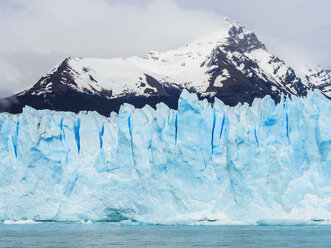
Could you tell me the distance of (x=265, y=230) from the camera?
77.4ft

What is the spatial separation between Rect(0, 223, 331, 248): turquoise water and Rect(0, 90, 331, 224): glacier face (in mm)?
767

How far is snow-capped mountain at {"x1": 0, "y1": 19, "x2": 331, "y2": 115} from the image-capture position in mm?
55688

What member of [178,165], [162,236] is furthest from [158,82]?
[162,236]

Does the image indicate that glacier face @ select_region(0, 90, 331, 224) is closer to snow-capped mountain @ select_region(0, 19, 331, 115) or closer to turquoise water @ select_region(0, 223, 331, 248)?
turquoise water @ select_region(0, 223, 331, 248)

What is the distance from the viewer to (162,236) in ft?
70.6

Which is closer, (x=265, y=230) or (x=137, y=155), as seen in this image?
(x=265, y=230)

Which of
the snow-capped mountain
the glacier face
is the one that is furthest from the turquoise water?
the snow-capped mountain

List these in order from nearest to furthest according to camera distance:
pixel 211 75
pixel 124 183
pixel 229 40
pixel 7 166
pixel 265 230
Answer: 1. pixel 265 230
2. pixel 124 183
3. pixel 7 166
4. pixel 211 75
5. pixel 229 40

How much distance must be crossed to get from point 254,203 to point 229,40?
62435 mm

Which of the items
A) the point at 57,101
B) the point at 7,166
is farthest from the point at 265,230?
the point at 57,101

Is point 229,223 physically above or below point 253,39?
below

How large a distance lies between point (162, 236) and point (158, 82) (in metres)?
41.9

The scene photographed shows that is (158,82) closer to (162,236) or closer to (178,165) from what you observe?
(178,165)

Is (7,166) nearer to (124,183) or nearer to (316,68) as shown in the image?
(124,183)
